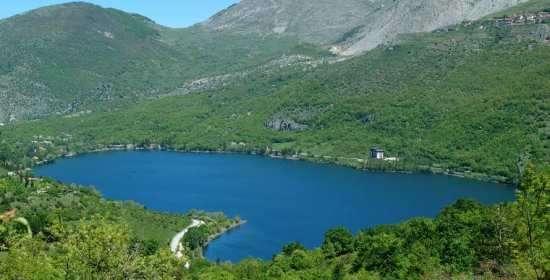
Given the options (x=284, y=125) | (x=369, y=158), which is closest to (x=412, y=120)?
(x=369, y=158)

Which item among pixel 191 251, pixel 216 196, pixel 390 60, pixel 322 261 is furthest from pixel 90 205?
pixel 390 60

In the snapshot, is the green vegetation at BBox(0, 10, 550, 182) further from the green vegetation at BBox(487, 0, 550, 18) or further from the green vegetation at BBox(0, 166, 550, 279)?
the green vegetation at BBox(0, 166, 550, 279)

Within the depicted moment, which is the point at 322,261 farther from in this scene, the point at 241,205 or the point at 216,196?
the point at 216,196

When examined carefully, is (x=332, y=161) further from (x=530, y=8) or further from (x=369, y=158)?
(x=530, y=8)

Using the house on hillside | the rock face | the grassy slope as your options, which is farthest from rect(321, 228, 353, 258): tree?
the rock face

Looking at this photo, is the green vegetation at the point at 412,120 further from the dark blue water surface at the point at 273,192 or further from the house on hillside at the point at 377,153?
the dark blue water surface at the point at 273,192

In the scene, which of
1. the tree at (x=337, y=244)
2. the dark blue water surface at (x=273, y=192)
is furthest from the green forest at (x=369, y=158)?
the dark blue water surface at (x=273, y=192)

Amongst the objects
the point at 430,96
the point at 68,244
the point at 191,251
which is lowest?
the point at 191,251
